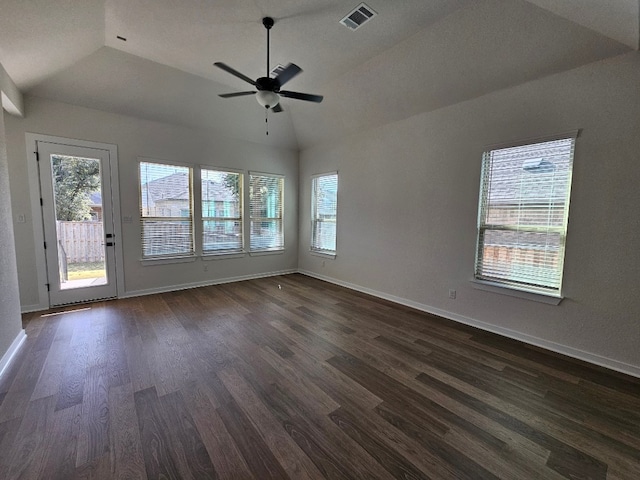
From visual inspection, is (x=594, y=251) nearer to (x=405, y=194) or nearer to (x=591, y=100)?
(x=591, y=100)

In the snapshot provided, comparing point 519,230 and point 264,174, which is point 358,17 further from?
point 264,174

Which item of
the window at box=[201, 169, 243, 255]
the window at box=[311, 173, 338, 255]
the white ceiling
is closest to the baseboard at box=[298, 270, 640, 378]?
the window at box=[311, 173, 338, 255]

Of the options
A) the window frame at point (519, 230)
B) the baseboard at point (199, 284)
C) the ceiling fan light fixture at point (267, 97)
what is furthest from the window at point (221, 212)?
the window frame at point (519, 230)

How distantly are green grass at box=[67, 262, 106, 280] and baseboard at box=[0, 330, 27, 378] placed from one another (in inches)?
51.0

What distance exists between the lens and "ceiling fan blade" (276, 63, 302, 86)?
251 cm

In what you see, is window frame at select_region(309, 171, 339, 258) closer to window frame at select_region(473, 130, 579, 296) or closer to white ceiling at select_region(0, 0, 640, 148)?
white ceiling at select_region(0, 0, 640, 148)

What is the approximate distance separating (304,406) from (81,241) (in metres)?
4.41

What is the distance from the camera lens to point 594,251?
104 inches

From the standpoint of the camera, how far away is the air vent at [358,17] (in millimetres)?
2591

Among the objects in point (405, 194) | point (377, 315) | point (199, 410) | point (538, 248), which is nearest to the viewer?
point (199, 410)

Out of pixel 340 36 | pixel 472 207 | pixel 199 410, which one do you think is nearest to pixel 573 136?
pixel 472 207

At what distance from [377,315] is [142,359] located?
2.90 meters

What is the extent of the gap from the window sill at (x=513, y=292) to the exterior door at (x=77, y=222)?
5654 mm

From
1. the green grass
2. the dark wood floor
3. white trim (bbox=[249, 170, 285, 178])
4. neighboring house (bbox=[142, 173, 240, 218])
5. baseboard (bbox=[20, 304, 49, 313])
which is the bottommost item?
the dark wood floor
